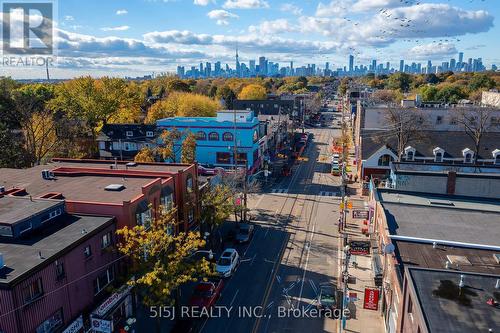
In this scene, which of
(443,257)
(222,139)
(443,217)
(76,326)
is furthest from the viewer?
(222,139)

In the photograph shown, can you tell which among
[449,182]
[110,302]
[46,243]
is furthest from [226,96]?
[46,243]

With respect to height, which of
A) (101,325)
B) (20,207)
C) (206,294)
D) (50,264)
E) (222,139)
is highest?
(222,139)

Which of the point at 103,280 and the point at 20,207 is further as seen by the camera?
the point at 103,280

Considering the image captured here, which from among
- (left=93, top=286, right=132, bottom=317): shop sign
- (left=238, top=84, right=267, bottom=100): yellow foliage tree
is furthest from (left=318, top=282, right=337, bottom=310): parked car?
(left=238, top=84, right=267, bottom=100): yellow foliage tree

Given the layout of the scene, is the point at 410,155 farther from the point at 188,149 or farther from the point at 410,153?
the point at 188,149

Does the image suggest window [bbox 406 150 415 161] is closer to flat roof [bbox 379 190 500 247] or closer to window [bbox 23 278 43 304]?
flat roof [bbox 379 190 500 247]
